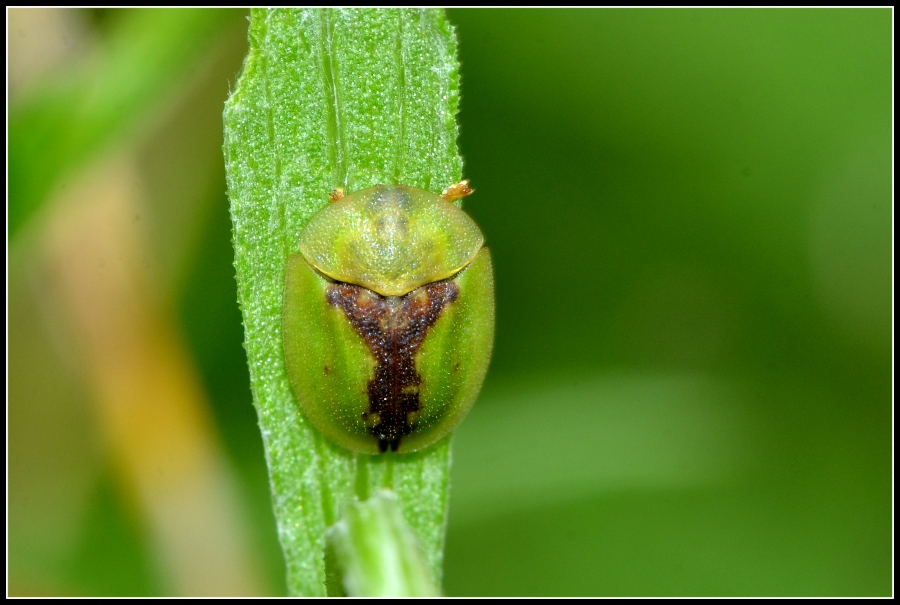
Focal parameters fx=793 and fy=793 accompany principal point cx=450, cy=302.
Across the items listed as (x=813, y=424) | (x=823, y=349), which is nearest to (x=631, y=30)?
(x=823, y=349)

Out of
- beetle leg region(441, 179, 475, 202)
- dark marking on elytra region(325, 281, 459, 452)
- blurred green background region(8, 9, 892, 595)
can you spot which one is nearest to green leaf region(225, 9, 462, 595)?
beetle leg region(441, 179, 475, 202)

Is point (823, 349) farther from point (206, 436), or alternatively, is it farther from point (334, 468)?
point (206, 436)

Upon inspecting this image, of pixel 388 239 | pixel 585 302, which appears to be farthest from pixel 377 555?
pixel 585 302

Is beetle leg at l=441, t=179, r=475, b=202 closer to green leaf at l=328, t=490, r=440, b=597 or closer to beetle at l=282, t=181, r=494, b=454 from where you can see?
beetle at l=282, t=181, r=494, b=454

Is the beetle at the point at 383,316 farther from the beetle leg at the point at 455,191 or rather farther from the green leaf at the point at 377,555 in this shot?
the green leaf at the point at 377,555

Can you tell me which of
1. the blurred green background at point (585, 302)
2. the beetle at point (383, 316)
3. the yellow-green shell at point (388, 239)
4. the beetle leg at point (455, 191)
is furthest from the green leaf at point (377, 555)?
the blurred green background at point (585, 302)

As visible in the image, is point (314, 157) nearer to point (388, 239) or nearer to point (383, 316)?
point (388, 239)
